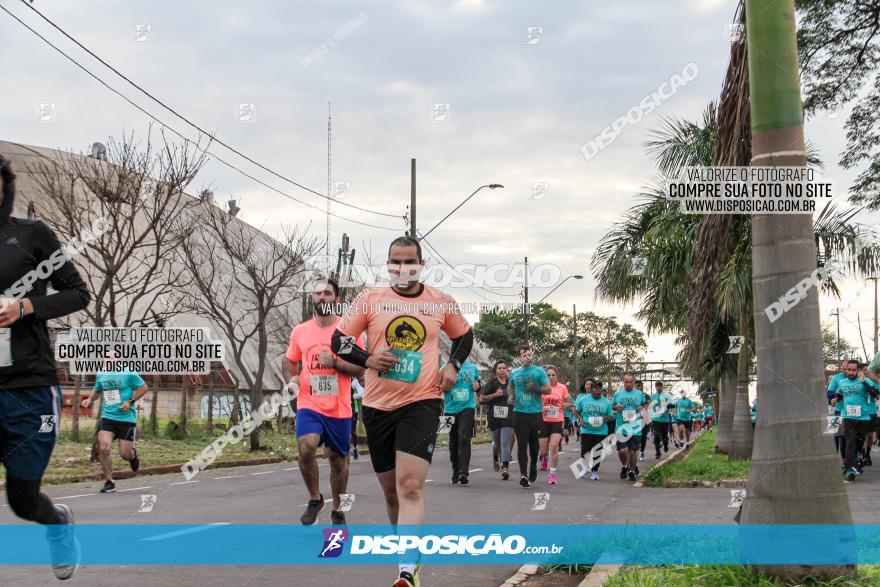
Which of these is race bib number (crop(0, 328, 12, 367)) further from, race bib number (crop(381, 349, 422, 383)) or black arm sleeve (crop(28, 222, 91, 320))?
race bib number (crop(381, 349, 422, 383))

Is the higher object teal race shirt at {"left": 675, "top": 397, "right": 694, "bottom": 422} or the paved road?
teal race shirt at {"left": 675, "top": 397, "right": 694, "bottom": 422}

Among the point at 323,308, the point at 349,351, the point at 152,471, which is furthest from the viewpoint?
the point at 152,471

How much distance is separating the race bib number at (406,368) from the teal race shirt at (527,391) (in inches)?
381

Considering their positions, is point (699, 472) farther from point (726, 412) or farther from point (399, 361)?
point (399, 361)

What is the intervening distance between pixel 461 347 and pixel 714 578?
1932 mm

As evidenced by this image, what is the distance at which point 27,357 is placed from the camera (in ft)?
15.1

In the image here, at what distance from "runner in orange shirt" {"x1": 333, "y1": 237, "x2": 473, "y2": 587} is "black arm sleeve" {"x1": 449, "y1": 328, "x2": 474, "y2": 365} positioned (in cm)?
16

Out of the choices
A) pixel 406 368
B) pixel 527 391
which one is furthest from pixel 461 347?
pixel 527 391

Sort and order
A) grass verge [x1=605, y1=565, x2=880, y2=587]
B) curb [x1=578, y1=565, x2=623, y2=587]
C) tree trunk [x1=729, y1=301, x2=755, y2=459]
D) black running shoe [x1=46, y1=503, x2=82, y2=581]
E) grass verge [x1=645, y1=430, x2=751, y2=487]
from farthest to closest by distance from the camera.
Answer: tree trunk [x1=729, y1=301, x2=755, y2=459] → grass verge [x1=645, y1=430, x2=751, y2=487] → curb [x1=578, y1=565, x2=623, y2=587] → grass verge [x1=605, y1=565, x2=880, y2=587] → black running shoe [x1=46, y1=503, x2=82, y2=581]

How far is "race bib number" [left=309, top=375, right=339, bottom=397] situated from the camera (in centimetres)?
847

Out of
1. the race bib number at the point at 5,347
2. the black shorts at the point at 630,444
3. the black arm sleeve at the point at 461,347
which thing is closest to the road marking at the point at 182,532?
the black arm sleeve at the point at 461,347

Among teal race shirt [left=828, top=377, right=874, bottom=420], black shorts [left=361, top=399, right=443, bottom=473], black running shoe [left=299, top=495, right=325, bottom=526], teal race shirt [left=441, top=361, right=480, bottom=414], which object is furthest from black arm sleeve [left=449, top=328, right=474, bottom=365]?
teal race shirt [left=828, top=377, right=874, bottom=420]

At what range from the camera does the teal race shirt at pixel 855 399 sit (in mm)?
17094

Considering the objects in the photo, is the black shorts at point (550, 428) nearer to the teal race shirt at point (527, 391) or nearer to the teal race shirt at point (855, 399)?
the teal race shirt at point (527, 391)
